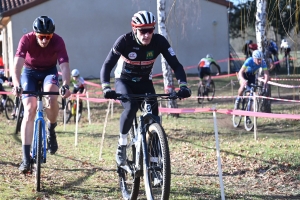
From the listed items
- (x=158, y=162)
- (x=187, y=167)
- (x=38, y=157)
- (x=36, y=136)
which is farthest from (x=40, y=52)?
(x=187, y=167)

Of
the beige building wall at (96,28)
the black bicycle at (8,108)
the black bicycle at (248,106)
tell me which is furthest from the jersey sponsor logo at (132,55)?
the beige building wall at (96,28)

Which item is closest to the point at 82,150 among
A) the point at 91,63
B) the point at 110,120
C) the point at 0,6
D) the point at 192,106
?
the point at 110,120

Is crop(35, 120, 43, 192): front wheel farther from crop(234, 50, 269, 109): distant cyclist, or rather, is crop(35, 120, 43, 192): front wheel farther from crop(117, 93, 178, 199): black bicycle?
crop(234, 50, 269, 109): distant cyclist

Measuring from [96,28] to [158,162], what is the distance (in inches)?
1014

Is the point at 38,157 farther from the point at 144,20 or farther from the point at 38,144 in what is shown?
the point at 144,20

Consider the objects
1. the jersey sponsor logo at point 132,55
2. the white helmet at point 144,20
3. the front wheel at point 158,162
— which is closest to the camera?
the front wheel at point 158,162

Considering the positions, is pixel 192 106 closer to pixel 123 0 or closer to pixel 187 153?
pixel 187 153

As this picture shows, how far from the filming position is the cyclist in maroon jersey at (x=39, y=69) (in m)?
6.47

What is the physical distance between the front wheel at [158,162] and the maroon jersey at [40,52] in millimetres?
1914

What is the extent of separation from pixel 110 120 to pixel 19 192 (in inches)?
334

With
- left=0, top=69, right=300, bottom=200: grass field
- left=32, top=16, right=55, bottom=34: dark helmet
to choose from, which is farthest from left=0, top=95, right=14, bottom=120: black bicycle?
left=32, top=16, right=55, bottom=34: dark helmet

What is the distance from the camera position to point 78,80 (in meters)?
15.4

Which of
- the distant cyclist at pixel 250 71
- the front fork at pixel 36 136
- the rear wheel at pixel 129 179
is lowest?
the rear wheel at pixel 129 179

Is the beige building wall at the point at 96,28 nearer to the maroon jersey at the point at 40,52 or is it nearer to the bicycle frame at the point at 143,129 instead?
the maroon jersey at the point at 40,52
